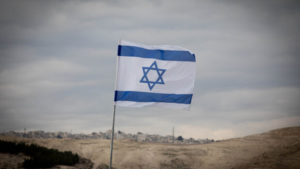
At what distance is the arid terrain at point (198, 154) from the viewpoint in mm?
25797

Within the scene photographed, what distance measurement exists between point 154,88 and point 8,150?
9859 mm

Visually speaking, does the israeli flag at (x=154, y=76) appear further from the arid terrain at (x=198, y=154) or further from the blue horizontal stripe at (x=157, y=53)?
the arid terrain at (x=198, y=154)

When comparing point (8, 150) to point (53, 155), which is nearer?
point (8, 150)

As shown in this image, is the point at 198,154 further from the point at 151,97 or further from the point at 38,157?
the point at 38,157

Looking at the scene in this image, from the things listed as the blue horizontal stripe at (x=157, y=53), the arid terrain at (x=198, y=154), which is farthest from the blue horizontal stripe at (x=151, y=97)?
the arid terrain at (x=198, y=154)

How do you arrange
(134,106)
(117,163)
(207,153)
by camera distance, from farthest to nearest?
(207,153), (117,163), (134,106)

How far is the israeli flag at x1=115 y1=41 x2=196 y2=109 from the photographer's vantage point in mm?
16281

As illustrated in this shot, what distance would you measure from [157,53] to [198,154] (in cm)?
1383

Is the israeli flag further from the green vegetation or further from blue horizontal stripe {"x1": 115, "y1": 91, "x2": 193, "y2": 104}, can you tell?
the green vegetation

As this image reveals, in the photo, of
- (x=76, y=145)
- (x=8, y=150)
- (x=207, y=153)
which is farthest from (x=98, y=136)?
(x=8, y=150)

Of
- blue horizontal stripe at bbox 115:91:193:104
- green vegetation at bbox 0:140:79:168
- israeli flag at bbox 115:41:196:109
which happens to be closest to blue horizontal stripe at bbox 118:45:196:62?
israeli flag at bbox 115:41:196:109

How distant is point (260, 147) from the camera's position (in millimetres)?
30047

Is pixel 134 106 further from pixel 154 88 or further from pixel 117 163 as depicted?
pixel 117 163

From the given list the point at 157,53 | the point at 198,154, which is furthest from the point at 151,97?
the point at 198,154
